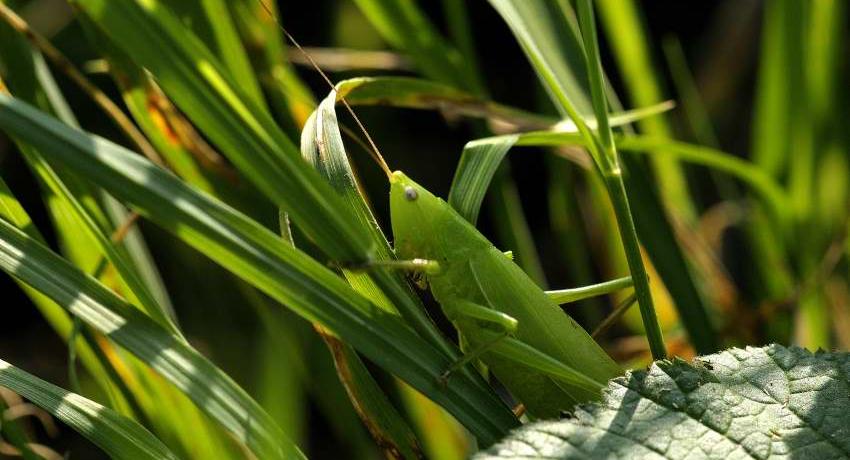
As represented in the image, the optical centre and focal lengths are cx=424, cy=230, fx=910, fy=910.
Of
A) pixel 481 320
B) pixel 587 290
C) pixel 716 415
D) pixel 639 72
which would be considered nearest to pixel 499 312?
pixel 481 320

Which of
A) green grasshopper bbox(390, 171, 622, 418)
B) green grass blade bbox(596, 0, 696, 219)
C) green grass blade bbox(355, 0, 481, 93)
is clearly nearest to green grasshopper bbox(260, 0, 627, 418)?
green grasshopper bbox(390, 171, 622, 418)

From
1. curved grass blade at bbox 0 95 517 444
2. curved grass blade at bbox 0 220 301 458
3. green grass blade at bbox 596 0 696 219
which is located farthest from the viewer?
green grass blade at bbox 596 0 696 219

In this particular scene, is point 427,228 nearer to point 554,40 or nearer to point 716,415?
point 554,40

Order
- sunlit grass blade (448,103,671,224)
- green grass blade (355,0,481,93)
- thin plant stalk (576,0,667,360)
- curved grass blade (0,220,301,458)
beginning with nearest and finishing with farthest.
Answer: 1. curved grass blade (0,220,301,458)
2. thin plant stalk (576,0,667,360)
3. sunlit grass blade (448,103,671,224)
4. green grass blade (355,0,481,93)

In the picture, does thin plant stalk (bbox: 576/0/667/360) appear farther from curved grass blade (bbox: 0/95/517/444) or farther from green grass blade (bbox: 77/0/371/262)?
green grass blade (bbox: 77/0/371/262)

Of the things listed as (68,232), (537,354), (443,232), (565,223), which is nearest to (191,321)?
(565,223)

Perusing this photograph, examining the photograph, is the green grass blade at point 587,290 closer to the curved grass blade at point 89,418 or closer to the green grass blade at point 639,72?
the curved grass blade at point 89,418

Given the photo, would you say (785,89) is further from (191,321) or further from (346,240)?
(191,321)

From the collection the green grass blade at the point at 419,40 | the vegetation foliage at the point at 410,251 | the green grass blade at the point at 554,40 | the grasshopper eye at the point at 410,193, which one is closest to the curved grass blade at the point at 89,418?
the vegetation foliage at the point at 410,251
